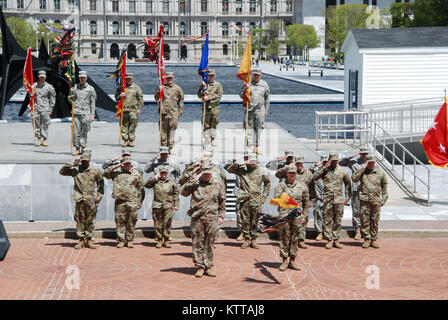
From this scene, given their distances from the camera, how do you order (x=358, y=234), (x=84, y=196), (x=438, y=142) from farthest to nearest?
(x=438, y=142)
(x=358, y=234)
(x=84, y=196)

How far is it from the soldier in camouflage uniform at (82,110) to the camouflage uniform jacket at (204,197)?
6161 mm

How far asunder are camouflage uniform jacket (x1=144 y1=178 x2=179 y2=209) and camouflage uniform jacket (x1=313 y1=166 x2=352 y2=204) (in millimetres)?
2626

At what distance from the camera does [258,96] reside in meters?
17.1

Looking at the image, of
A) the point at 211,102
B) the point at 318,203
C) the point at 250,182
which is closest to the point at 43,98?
the point at 211,102

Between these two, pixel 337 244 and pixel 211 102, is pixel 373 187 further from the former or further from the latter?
pixel 211 102

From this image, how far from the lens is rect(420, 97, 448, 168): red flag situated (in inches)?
649

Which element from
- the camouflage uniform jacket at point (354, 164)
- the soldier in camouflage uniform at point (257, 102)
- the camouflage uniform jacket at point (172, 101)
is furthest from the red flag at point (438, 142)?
the camouflage uniform jacket at point (172, 101)

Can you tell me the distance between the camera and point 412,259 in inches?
503

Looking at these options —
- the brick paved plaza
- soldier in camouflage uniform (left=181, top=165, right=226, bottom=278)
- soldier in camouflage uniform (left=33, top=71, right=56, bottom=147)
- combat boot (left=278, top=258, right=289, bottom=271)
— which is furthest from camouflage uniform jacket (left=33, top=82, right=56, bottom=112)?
combat boot (left=278, top=258, right=289, bottom=271)

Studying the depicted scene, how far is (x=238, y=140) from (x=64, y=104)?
9967 millimetres

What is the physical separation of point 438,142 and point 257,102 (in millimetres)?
4044

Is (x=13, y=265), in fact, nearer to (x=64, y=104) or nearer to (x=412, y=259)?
(x=412, y=259)

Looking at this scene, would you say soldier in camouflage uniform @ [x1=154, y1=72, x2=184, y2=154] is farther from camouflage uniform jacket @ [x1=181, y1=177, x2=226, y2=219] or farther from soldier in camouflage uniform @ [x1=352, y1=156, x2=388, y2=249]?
camouflage uniform jacket @ [x1=181, y1=177, x2=226, y2=219]

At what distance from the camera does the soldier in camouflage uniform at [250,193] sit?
44.8ft
